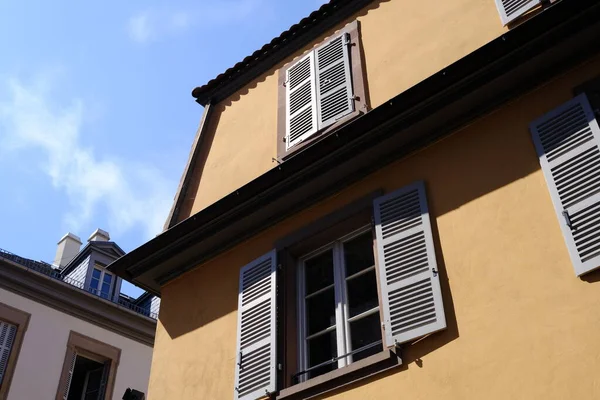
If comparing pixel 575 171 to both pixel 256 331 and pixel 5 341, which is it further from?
pixel 5 341

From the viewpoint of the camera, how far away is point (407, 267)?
19.0ft

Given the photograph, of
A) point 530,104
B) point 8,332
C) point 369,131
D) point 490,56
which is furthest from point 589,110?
point 8,332

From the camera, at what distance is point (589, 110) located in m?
5.50

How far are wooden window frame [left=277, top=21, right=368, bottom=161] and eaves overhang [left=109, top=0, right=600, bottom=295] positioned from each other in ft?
2.19

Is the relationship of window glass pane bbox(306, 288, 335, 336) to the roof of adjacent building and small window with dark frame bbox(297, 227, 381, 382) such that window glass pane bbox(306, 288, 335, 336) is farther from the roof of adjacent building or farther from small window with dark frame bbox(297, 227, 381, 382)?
the roof of adjacent building

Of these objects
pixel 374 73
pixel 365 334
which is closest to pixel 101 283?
pixel 374 73

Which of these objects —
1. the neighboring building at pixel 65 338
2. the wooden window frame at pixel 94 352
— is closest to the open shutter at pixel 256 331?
the neighboring building at pixel 65 338

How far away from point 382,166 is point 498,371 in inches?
96.3

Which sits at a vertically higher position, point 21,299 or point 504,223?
point 21,299

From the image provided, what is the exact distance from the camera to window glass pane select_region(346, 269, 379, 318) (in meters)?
6.19

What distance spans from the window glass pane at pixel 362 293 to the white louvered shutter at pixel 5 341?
9438 mm

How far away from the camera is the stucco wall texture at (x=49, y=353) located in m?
13.8

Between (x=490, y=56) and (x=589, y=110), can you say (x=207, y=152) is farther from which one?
(x=589, y=110)

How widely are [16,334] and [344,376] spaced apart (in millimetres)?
10195
